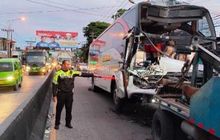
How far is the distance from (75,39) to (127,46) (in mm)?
96648

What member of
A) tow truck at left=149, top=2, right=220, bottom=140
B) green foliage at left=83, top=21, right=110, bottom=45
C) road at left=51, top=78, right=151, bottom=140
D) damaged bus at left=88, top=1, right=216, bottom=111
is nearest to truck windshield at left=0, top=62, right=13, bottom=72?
road at left=51, top=78, right=151, bottom=140

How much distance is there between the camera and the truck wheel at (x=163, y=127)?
8547mm

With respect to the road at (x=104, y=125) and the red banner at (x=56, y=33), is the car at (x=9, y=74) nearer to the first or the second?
the road at (x=104, y=125)

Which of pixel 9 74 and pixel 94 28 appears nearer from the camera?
pixel 9 74

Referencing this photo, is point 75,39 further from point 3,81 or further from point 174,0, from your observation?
point 174,0

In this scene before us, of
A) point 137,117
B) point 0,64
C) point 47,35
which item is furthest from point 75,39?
point 137,117

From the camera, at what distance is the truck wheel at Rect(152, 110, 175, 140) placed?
8547mm

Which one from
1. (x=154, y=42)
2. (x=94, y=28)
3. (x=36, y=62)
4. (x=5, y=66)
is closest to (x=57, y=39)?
(x=94, y=28)

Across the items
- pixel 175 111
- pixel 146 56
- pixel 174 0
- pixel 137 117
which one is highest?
pixel 174 0

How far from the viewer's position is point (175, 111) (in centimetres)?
817

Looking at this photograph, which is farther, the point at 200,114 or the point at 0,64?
the point at 0,64

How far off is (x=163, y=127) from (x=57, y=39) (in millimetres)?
100578

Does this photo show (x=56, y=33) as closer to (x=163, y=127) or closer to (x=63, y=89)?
(x=63, y=89)

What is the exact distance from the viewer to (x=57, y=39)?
10806 cm
